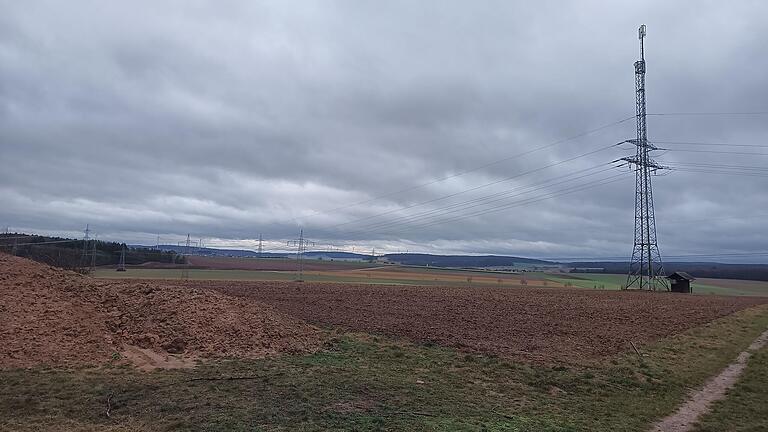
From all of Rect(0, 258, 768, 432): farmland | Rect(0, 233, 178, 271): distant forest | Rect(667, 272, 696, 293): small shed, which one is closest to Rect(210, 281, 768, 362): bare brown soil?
Rect(0, 258, 768, 432): farmland

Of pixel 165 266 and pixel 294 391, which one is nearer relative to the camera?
pixel 294 391

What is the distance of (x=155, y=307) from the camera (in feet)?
Result: 57.4

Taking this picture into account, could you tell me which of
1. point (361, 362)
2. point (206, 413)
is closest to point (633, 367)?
point (361, 362)

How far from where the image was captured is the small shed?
239ft

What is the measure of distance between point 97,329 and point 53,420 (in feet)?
23.3

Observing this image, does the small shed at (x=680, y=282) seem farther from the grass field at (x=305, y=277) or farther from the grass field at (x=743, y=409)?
the grass field at (x=743, y=409)

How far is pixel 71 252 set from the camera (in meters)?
50.8

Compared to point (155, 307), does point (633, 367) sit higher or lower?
lower

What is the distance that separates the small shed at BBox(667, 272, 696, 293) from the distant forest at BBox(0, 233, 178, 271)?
2731 inches

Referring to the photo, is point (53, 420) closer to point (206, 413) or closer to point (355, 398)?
point (206, 413)

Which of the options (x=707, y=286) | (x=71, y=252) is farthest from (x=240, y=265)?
(x=707, y=286)

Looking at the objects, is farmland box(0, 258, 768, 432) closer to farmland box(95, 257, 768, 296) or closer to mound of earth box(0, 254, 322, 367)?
mound of earth box(0, 254, 322, 367)

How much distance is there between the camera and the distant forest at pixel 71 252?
42031 millimetres

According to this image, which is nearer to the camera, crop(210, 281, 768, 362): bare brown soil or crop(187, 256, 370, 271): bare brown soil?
crop(210, 281, 768, 362): bare brown soil
